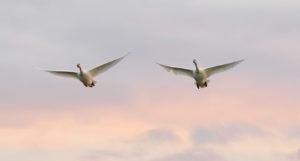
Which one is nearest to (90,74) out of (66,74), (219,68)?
(66,74)

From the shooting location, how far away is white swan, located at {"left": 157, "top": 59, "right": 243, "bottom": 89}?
161000 millimetres

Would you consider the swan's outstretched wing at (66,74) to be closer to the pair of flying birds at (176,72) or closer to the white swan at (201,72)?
the pair of flying birds at (176,72)

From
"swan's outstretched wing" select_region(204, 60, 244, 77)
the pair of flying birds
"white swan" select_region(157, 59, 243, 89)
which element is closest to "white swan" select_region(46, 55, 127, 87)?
the pair of flying birds

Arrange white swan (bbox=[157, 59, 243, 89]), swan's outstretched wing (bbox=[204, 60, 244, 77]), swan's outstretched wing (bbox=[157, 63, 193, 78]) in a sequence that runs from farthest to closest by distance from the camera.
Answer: swan's outstretched wing (bbox=[157, 63, 193, 78]), swan's outstretched wing (bbox=[204, 60, 244, 77]), white swan (bbox=[157, 59, 243, 89])

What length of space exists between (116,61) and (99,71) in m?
3.43

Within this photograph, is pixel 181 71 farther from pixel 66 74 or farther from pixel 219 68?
pixel 66 74

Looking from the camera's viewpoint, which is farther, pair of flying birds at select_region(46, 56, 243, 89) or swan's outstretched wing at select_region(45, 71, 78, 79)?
swan's outstretched wing at select_region(45, 71, 78, 79)

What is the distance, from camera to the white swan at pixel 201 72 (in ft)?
528

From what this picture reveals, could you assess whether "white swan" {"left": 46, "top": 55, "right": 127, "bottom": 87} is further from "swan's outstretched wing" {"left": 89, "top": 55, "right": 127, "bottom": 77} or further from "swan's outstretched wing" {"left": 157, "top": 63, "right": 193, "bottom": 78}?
"swan's outstretched wing" {"left": 157, "top": 63, "right": 193, "bottom": 78}

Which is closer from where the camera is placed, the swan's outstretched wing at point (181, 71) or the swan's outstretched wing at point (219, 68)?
the swan's outstretched wing at point (219, 68)

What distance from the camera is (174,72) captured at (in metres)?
165

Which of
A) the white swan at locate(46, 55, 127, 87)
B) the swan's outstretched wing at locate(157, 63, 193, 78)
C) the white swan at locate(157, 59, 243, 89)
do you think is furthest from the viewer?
the swan's outstretched wing at locate(157, 63, 193, 78)

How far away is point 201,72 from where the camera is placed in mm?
161500

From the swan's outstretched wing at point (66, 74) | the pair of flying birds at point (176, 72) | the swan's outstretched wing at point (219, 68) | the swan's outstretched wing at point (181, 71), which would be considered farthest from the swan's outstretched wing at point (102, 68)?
the swan's outstretched wing at point (219, 68)
